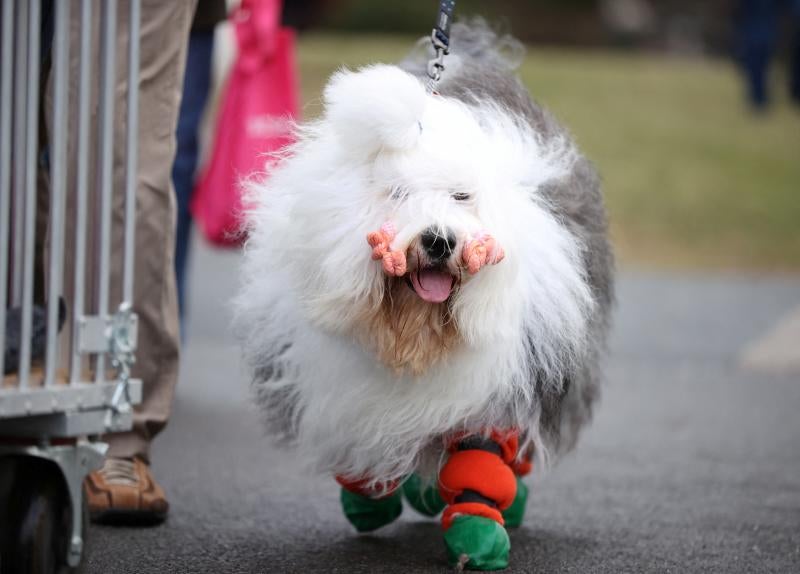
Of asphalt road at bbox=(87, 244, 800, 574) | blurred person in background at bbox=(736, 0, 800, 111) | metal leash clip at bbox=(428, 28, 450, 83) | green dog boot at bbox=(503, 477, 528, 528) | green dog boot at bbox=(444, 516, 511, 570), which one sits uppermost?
blurred person in background at bbox=(736, 0, 800, 111)

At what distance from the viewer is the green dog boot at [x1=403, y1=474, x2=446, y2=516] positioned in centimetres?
353

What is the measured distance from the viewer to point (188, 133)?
16.3ft

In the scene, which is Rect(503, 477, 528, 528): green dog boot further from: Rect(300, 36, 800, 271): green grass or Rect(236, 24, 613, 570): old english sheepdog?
Rect(300, 36, 800, 271): green grass

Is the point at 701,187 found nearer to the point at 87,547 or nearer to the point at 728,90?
the point at 728,90

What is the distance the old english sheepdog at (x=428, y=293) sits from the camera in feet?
9.22

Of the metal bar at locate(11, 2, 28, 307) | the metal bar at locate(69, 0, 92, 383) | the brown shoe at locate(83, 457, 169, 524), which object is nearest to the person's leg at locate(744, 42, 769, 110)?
the brown shoe at locate(83, 457, 169, 524)

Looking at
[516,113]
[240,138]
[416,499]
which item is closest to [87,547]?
[416,499]

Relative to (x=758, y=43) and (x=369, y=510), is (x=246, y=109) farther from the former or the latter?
(x=758, y=43)

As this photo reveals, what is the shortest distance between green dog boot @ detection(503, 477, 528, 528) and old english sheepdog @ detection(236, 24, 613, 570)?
171mm

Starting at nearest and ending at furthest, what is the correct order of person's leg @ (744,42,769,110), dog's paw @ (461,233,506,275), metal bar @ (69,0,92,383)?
1. metal bar @ (69,0,92,383)
2. dog's paw @ (461,233,506,275)
3. person's leg @ (744,42,769,110)

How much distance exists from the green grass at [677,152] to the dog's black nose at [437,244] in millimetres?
5594

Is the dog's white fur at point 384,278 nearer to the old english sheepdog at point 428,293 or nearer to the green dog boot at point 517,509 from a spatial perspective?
the old english sheepdog at point 428,293

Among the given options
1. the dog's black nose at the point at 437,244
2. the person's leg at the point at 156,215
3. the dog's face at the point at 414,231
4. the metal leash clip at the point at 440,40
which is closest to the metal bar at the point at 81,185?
the dog's face at the point at 414,231

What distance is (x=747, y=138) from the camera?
13.9 m
